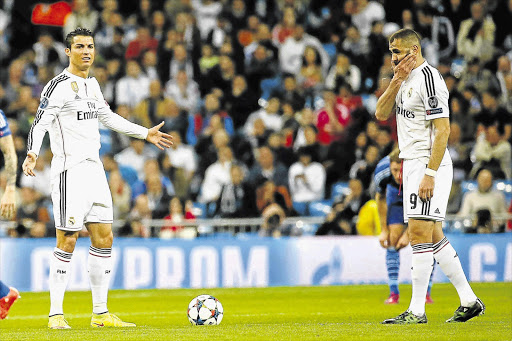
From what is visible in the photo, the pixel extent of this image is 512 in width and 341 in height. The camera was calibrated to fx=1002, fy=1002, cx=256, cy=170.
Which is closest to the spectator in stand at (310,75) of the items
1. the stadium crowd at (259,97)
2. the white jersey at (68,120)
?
the stadium crowd at (259,97)

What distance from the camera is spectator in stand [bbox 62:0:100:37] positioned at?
22.9 m

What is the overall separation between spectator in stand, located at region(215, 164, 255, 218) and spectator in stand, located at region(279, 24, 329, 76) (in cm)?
414

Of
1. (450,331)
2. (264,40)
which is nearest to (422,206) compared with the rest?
(450,331)

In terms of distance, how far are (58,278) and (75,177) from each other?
3.26 ft

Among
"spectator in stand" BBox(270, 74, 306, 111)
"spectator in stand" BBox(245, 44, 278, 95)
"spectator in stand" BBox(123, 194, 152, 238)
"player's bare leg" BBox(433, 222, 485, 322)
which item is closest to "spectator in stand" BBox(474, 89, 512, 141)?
"spectator in stand" BBox(270, 74, 306, 111)

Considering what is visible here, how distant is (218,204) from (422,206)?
9724 millimetres

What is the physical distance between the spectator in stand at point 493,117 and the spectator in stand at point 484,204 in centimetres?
209

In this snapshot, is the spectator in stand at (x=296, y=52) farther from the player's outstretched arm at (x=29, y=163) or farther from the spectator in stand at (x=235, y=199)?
the player's outstretched arm at (x=29, y=163)

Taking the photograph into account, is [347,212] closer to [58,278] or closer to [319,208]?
[319,208]

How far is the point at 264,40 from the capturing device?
2208 centimetres

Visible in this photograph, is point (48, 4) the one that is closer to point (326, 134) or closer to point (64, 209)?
point (326, 134)

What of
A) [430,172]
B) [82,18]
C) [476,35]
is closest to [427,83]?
[430,172]

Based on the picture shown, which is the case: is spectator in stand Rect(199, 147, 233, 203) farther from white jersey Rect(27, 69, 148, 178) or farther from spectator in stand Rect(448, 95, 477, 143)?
white jersey Rect(27, 69, 148, 178)

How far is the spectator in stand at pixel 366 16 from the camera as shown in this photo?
22.7 meters
